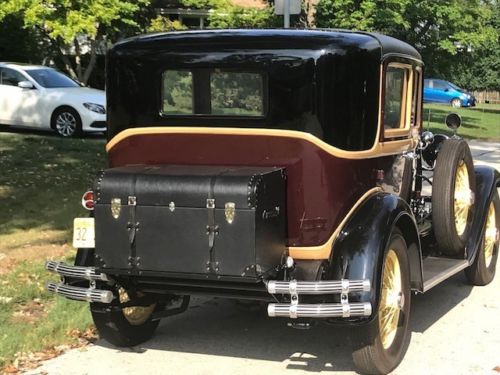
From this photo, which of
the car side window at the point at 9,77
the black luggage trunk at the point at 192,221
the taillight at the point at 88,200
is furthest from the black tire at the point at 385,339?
the car side window at the point at 9,77

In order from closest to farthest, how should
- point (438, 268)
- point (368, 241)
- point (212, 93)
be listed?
point (368, 241) < point (212, 93) < point (438, 268)

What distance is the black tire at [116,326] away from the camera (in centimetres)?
463

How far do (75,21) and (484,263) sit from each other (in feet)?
17.8

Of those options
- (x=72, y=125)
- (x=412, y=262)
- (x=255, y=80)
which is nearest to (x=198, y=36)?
(x=255, y=80)

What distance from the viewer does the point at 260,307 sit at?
5.77 m

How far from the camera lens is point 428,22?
21219 mm

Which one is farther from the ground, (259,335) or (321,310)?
(321,310)

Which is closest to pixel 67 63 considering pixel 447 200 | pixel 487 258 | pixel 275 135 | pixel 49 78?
pixel 49 78

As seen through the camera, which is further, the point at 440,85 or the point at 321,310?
the point at 440,85

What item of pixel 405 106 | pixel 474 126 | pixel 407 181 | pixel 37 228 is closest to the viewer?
pixel 405 106

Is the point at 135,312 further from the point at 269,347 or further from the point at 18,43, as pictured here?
the point at 18,43

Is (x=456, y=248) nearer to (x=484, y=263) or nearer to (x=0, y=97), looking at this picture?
(x=484, y=263)

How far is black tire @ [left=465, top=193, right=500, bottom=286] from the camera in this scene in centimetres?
636

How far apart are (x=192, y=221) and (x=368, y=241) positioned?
106 centimetres
